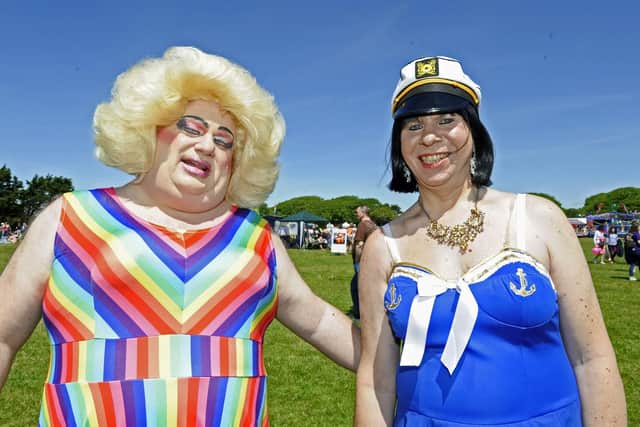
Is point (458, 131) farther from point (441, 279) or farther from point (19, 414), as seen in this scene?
point (19, 414)

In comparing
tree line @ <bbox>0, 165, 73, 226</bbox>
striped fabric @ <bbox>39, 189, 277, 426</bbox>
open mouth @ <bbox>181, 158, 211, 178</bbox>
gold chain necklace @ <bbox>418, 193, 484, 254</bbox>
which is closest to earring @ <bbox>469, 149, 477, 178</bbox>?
gold chain necklace @ <bbox>418, 193, 484, 254</bbox>

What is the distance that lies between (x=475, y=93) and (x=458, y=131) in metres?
0.19

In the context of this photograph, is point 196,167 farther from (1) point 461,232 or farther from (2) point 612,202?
(2) point 612,202

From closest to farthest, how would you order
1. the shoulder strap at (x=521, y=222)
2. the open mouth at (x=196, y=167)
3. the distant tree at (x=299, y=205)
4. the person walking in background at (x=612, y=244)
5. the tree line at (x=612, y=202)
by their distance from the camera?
the shoulder strap at (x=521, y=222) < the open mouth at (x=196, y=167) < the person walking in background at (x=612, y=244) < the tree line at (x=612, y=202) < the distant tree at (x=299, y=205)

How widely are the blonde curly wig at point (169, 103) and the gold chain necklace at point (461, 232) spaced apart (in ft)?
2.53

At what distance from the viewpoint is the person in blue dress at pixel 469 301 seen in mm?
1865

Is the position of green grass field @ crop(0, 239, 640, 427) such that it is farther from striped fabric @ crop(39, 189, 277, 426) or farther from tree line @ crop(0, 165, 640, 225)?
tree line @ crop(0, 165, 640, 225)

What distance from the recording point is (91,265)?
1906 millimetres

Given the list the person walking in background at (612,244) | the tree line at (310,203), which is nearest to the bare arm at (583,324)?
the person walking in background at (612,244)

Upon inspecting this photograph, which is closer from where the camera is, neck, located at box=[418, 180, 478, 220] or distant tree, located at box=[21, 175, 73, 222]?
neck, located at box=[418, 180, 478, 220]

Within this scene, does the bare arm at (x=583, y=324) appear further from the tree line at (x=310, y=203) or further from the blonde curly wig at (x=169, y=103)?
the tree line at (x=310, y=203)

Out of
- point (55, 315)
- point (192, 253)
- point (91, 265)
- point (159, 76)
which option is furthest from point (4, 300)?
point (159, 76)

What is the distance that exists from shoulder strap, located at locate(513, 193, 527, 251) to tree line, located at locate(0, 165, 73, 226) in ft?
204

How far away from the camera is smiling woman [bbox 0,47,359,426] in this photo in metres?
1.84
